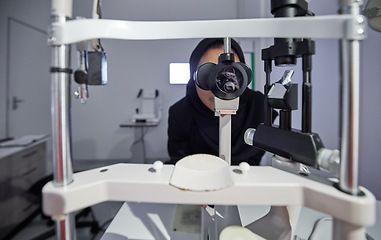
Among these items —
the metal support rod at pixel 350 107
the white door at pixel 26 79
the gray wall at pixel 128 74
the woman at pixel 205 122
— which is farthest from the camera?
the gray wall at pixel 128 74

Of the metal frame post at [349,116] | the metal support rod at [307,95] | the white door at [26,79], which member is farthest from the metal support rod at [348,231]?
the white door at [26,79]

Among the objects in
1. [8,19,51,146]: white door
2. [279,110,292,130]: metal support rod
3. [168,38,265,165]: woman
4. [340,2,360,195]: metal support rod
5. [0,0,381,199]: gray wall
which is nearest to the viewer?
[340,2,360,195]: metal support rod

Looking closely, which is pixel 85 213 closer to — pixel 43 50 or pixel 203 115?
pixel 203 115

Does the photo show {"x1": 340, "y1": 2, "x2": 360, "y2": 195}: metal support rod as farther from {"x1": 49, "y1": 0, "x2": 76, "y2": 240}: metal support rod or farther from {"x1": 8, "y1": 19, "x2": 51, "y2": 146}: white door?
{"x1": 8, "y1": 19, "x2": 51, "y2": 146}: white door

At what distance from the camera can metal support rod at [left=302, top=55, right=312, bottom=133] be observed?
333mm

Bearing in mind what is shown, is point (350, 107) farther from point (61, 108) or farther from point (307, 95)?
point (61, 108)

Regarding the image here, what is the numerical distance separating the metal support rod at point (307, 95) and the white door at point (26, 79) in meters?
2.41

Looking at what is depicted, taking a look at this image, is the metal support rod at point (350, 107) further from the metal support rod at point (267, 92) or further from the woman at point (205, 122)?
the woman at point (205, 122)

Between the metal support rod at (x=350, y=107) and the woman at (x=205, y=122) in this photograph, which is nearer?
the metal support rod at (x=350, y=107)

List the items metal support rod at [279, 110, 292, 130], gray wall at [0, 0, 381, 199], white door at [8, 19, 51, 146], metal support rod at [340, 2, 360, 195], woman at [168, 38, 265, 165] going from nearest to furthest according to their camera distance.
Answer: metal support rod at [340, 2, 360, 195] → metal support rod at [279, 110, 292, 130] → woman at [168, 38, 265, 165] → white door at [8, 19, 51, 146] → gray wall at [0, 0, 381, 199]

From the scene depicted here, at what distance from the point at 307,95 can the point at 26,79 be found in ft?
9.57

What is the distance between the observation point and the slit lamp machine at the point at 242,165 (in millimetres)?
261

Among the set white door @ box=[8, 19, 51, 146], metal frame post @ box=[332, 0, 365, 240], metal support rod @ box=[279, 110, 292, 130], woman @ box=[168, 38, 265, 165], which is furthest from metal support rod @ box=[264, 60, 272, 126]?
white door @ box=[8, 19, 51, 146]

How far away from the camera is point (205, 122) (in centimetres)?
115
